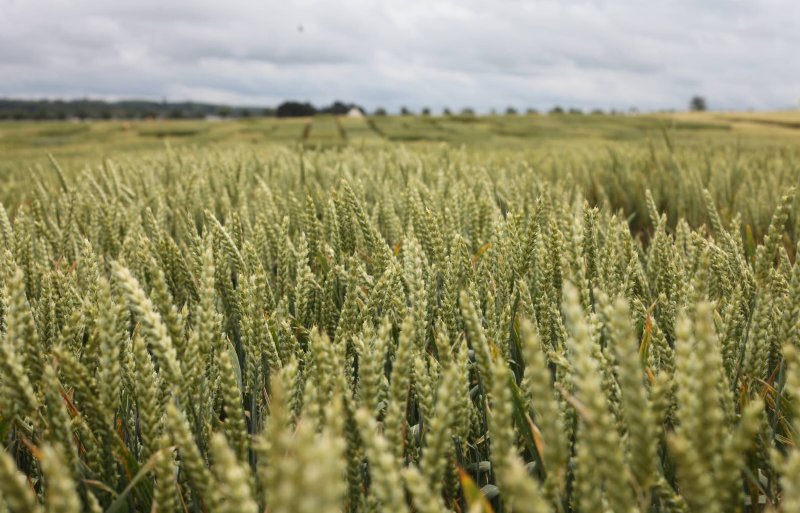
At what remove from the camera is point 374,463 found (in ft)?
1.54

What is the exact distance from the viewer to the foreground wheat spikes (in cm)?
49

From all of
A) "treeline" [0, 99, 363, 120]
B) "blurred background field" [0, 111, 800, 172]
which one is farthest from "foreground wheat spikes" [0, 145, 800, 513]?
"treeline" [0, 99, 363, 120]

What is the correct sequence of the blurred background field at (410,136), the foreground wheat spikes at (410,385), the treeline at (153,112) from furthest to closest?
the treeline at (153,112)
the blurred background field at (410,136)
the foreground wheat spikes at (410,385)

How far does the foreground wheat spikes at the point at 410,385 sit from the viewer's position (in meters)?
0.49

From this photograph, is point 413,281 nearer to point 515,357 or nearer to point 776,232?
point 515,357

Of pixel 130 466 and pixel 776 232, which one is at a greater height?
pixel 776 232

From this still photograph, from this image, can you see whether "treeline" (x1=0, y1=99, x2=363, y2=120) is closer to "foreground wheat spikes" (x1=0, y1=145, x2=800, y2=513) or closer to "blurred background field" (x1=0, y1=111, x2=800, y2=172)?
"blurred background field" (x1=0, y1=111, x2=800, y2=172)

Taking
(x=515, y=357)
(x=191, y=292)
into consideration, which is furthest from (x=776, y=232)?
(x=191, y=292)

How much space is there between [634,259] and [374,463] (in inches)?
36.7

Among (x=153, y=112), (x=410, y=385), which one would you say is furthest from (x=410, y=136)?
(x=153, y=112)

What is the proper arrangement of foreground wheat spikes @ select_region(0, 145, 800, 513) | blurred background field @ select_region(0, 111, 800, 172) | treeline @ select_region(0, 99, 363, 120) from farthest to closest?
1. treeline @ select_region(0, 99, 363, 120)
2. blurred background field @ select_region(0, 111, 800, 172)
3. foreground wheat spikes @ select_region(0, 145, 800, 513)

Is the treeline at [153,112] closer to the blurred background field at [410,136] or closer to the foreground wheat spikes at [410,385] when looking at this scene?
the blurred background field at [410,136]

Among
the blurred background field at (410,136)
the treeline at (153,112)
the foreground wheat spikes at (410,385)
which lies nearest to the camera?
the foreground wheat spikes at (410,385)

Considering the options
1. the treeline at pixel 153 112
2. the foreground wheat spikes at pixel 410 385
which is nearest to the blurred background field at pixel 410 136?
the foreground wheat spikes at pixel 410 385
